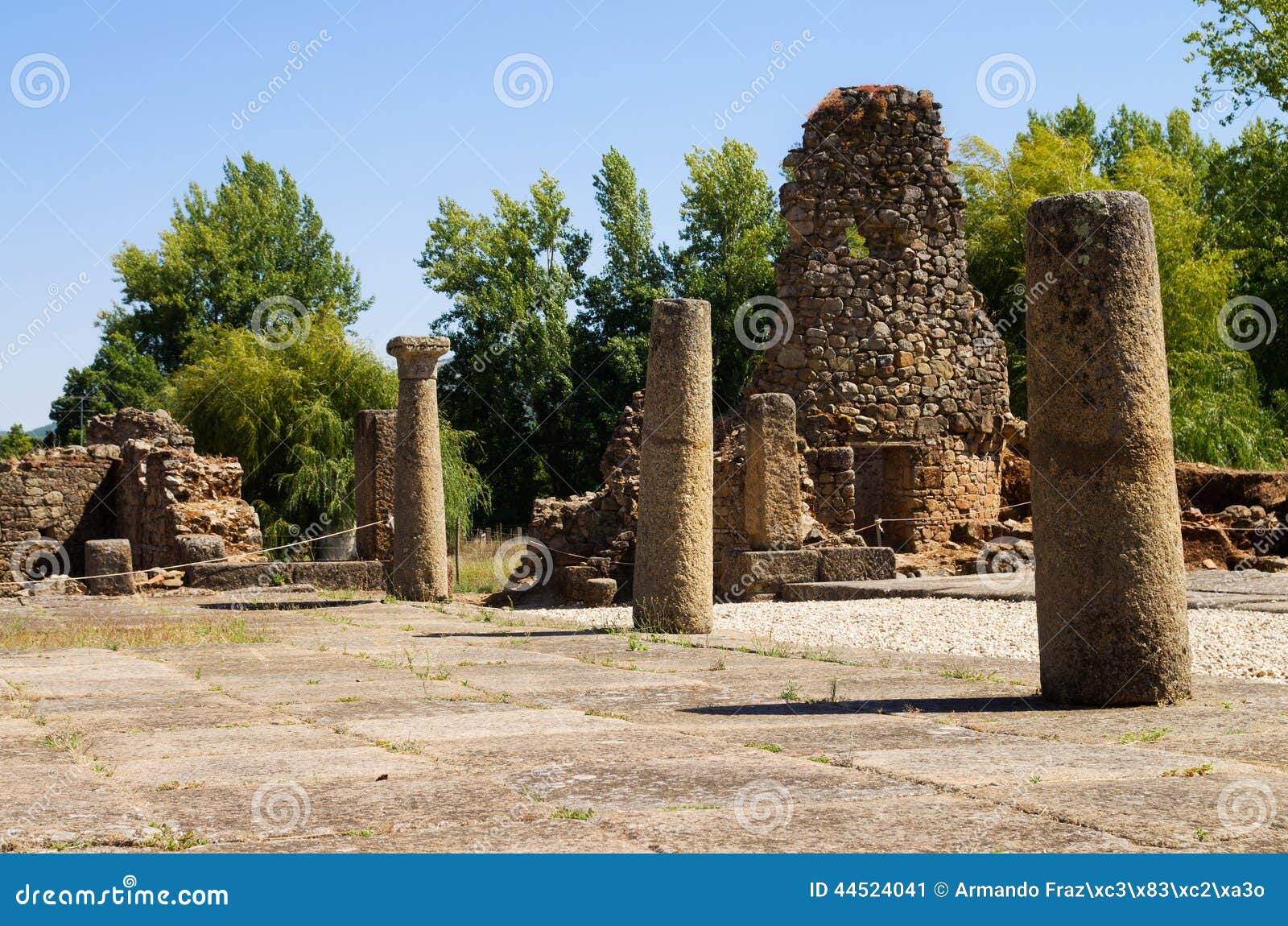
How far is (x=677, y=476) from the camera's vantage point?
10797mm

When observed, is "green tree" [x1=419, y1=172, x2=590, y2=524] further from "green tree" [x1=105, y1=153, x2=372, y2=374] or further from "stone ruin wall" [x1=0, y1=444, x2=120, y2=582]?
"stone ruin wall" [x1=0, y1=444, x2=120, y2=582]

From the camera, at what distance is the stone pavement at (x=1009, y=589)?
40.4 ft

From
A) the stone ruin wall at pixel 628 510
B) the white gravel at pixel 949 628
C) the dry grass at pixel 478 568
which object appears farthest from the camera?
the dry grass at pixel 478 568

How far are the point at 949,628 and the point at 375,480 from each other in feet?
29.9

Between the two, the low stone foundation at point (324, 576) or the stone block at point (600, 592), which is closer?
the stone block at point (600, 592)

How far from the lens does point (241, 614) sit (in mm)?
13500

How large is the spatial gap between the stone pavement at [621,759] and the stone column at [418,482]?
6.16 metres

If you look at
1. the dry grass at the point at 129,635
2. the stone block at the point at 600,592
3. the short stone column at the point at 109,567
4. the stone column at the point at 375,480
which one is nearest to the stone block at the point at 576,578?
the stone block at the point at 600,592

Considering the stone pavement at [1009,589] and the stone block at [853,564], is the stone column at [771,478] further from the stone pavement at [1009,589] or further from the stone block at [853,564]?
the stone pavement at [1009,589]

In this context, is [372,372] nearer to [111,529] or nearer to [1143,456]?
[111,529]

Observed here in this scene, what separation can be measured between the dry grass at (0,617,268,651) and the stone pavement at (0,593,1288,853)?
4.62 ft

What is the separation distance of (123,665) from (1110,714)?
6316 millimetres

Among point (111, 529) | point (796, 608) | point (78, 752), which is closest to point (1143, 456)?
point (78, 752)

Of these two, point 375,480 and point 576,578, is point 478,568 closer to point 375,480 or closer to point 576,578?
point 375,480
